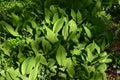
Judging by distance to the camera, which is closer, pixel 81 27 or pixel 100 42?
pixel 100 42

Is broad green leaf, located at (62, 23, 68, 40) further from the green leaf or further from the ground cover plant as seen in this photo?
the green leaf

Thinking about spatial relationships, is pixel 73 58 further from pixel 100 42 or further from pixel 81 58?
pixel 100 42

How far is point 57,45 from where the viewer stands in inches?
195

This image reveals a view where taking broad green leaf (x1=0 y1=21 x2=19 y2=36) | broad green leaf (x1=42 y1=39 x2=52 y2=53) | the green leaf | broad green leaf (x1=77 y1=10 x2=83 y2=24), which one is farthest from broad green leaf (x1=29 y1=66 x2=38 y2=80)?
broad green leaf (x1=77 y1=10 x2=83 y2=24)

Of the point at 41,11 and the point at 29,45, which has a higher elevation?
the point at 41,11

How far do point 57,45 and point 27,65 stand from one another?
0.60 meters

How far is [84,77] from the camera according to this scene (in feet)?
15.0

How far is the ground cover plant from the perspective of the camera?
4.65 m

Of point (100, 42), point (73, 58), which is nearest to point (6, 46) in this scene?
point (73, 58)

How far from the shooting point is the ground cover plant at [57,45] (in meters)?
4.65

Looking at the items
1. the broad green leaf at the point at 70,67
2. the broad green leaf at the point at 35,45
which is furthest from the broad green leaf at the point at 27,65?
the broad green leaf at the point at 70,67

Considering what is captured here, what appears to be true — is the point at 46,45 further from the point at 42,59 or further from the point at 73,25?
the point at 73,25

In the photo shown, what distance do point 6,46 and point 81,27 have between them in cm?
137

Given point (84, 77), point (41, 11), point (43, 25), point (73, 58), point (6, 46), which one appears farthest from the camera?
point (41, 11)
